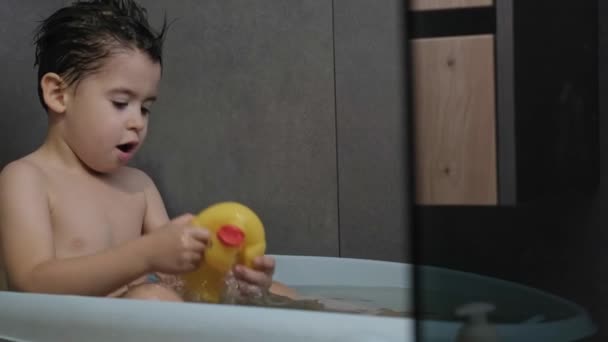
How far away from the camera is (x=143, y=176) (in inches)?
52.3

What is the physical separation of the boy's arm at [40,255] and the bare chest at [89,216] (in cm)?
3

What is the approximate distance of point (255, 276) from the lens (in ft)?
3.13

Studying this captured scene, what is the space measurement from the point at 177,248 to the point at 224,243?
0.21 feet

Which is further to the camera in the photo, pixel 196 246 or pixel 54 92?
pixel 54 92

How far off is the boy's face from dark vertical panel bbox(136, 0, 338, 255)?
0.45 metres

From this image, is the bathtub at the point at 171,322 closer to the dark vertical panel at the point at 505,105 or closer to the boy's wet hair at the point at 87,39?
the dark vertical panel at the point at 505,105

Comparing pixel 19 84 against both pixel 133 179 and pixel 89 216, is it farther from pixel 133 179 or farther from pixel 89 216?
pixel 89 216

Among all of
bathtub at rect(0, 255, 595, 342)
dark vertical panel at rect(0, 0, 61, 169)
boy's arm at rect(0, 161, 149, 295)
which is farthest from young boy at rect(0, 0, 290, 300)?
dark vertical panel at rect(0, 0, 61, 169)

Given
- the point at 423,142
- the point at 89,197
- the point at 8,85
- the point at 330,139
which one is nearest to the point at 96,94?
the point at 89,197

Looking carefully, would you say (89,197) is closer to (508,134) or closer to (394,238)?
(394,238)

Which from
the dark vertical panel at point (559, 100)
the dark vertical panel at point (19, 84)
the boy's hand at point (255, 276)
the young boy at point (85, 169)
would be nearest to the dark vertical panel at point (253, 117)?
the dark vertical panel at point (19, 84)

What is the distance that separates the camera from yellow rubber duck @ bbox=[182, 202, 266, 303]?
0.92 m

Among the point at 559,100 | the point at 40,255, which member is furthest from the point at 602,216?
the point at 40,255

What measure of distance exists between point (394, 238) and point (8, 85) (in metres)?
0.79
